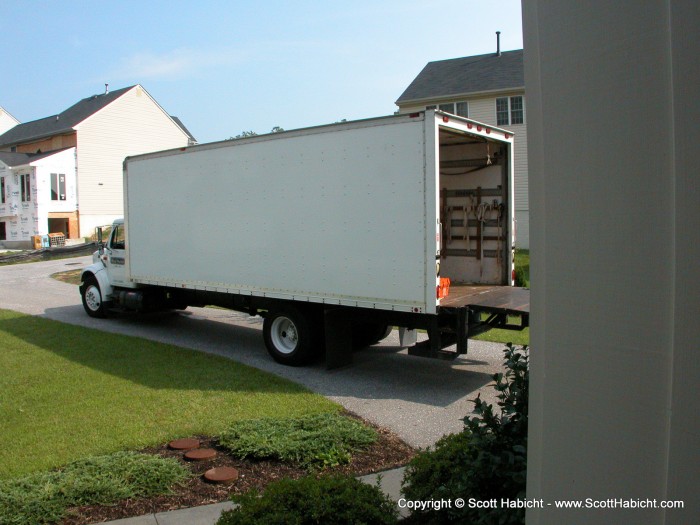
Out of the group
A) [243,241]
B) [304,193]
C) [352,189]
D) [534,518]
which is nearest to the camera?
[534,518]

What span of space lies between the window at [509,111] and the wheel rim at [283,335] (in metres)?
21.0

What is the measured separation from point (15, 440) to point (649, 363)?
6.17m

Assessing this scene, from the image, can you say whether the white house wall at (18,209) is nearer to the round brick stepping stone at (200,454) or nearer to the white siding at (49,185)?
the white siding at (49,185)

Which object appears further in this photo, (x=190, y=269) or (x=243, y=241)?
(x=190, y=269)

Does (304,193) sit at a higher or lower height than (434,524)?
higher

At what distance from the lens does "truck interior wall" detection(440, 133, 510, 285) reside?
10.3 m

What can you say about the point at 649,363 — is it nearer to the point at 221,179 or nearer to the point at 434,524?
the point at 434,524

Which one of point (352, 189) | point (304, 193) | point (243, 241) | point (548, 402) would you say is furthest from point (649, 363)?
point (243, 241)

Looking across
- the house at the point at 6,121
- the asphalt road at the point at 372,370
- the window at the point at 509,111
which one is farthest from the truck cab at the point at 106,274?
the house at the point at 6,121

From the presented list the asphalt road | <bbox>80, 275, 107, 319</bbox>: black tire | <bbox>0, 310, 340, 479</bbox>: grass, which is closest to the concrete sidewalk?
<bbox>0, 310, 340, 479</bbox>: grass

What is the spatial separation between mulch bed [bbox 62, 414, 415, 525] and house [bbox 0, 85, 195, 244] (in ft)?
126

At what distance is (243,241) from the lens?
10297 mm

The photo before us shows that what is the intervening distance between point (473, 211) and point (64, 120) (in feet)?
133

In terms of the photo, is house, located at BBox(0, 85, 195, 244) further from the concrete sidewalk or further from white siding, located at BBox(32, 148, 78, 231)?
the concrete sidewalk
